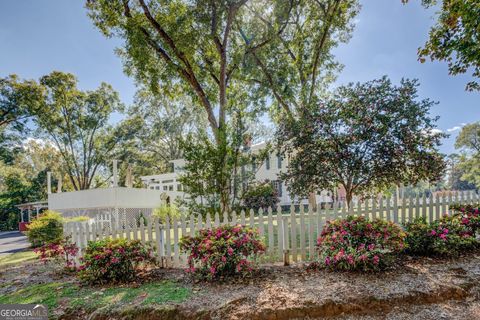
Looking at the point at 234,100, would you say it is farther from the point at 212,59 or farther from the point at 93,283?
the point at 93,283

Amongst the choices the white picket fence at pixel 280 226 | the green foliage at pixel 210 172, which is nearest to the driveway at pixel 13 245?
the white picket fence at pixel 280 226

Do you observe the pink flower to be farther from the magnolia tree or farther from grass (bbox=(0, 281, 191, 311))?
the magnolia tree

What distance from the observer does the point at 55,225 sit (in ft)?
38.4

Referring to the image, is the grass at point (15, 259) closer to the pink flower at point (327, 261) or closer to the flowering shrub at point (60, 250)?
the flowering shrub at point (60, 250)

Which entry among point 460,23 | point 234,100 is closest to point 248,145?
point 234,100

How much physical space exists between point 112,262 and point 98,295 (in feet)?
1.90

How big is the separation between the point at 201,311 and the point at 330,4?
12.2 metres

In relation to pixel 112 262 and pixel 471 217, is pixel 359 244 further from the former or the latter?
pixel 112 262

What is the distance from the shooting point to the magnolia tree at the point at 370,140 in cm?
711

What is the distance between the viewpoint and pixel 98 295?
442 centimetres

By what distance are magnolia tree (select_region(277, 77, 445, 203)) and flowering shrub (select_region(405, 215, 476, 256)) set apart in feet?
7.04

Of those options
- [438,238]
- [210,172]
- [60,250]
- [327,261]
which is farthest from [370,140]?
[60,250]

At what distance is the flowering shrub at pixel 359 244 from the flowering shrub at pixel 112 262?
11.1ft

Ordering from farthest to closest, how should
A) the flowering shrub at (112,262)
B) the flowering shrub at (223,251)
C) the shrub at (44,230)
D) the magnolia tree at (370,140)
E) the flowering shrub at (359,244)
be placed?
the shrub at (44,230) < the magnolia tree at (370,140) < the flowering shrub at (112,262) < the flowering shrub at (223,251) < the flowering shrub at (359,244)
